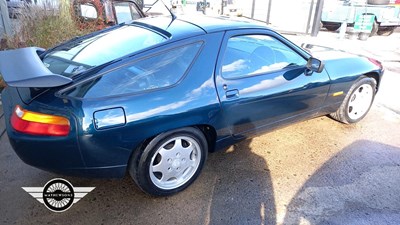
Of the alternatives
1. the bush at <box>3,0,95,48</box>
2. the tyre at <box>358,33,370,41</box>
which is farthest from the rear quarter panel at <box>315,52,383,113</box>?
the tyre at <box>358,33,370,41</box>

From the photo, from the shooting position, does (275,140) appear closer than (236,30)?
No

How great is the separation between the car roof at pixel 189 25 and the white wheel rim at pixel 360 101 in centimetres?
176

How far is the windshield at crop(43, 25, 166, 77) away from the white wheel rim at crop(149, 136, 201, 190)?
0.83 meters

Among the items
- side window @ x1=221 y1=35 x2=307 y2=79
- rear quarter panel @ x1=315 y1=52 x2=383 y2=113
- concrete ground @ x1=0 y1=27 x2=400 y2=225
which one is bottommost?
concrete ground @ x1=0 y1=27 x2=400 y2=225

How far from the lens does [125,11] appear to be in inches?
271

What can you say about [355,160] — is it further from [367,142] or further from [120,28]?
[120,28]

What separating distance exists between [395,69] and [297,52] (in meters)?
5.60

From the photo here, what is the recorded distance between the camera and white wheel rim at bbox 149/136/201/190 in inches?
95.4

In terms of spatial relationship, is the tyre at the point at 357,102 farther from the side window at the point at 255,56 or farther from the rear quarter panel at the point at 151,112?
the rear quarter panel at the point at 151,112

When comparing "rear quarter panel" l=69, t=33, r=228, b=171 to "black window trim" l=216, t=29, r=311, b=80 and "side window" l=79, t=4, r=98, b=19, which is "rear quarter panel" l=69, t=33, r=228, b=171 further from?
"side window" l=79, t=4, r=98, b=19

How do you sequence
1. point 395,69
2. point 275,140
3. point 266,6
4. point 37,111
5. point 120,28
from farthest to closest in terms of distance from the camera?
point 266,6 → point 395,69 → point 275,140 → point 120,28 → point 37,111

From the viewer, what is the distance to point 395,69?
7.23 metres

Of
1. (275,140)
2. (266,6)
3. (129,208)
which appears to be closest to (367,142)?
(275,140)

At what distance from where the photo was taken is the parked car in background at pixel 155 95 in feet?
6.70
